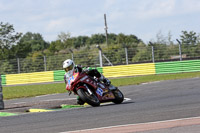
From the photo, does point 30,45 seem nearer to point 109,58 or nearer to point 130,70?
point 109,58

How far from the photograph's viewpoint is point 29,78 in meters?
31.4

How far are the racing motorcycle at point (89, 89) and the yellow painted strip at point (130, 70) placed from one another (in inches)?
677

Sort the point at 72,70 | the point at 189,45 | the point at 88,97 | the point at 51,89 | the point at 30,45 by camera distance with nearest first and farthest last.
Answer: the point at 88,97 < the point at 72,70 < the point at 51,89 < the point at 189,45 < the point at 30,45

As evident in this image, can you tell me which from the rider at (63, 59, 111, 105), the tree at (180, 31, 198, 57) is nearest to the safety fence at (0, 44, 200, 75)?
the tree at (180, 31, 198, 57)

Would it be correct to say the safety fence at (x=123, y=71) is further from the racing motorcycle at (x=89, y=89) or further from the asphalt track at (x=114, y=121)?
the asphalt track at (x=114, y=121)

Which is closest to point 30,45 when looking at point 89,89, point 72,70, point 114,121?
point 72,70

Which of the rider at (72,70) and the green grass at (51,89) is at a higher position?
the rider at (72,70)

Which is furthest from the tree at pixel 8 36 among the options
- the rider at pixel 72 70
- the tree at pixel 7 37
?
the rider at pixel 72 70

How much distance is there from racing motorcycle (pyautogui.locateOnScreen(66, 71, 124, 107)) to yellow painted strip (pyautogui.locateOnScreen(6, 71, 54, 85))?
20.3m

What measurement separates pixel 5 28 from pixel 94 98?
126ft

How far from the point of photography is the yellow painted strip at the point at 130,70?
Answer: 2761 cm

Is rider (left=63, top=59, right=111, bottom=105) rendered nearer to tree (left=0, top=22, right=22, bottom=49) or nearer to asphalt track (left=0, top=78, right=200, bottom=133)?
asphalt track (left=0, top=78, right=200, bottom=133)

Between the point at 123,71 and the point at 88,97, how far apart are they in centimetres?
→ 1884

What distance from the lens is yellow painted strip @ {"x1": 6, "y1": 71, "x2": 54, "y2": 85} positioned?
30.7 meters
